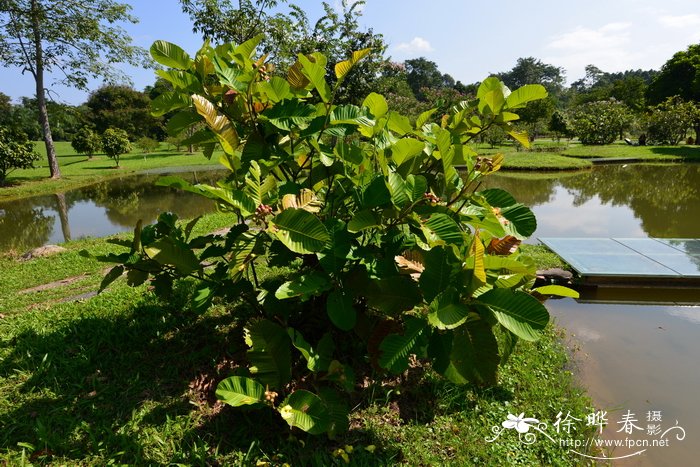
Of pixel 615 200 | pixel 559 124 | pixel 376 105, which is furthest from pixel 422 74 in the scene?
pixel 376 105

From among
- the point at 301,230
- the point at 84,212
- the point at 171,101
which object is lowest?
the point at 84,212

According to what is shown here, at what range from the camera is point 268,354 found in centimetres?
173

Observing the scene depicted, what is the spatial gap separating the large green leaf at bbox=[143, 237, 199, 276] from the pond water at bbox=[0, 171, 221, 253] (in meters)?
7.15

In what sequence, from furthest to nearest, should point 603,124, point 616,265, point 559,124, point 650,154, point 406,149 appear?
1. point 559,124
2. point 603,124
3. point 650,154
4. point 616,265
5. point 406,149

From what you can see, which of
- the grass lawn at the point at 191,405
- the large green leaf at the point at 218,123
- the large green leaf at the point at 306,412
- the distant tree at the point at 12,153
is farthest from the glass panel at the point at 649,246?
the distant tree at the point at 12,153

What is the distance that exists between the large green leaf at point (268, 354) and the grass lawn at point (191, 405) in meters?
0.30

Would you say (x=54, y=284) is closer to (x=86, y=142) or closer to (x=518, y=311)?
(x=518, y=311)

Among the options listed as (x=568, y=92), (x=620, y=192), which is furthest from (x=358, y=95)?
(x=568, y=92)

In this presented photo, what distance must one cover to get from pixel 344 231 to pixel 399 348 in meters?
0.51

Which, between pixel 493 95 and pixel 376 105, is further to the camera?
pixel 376 105

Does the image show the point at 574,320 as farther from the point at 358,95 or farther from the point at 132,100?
the point at 132,100

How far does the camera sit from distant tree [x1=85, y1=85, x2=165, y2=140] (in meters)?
32.9

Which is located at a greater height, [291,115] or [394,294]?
[291,115]

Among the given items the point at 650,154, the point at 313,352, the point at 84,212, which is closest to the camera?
the point at 313,352
